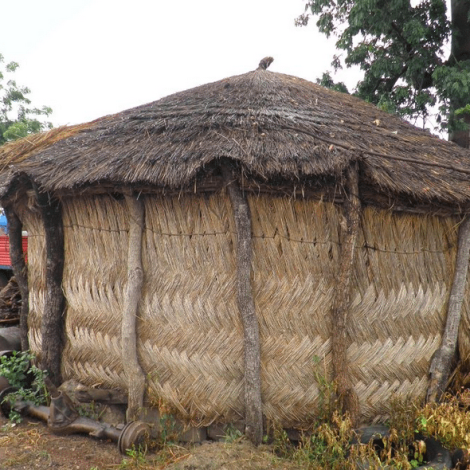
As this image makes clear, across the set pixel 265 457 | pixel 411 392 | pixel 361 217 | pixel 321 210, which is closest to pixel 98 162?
pixel 321 210

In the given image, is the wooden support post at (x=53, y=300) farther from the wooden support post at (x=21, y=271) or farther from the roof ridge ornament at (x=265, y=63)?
the roof ridge ornament at (x=265, y=63)

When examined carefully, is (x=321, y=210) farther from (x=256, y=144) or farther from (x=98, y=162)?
(x=98, y=162)

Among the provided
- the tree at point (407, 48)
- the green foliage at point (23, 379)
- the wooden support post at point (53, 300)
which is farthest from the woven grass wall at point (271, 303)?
the tree at point (407, 48)

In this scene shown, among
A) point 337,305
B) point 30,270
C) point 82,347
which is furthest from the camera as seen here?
point 30,270

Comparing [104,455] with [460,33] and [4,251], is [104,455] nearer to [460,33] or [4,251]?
[4,251]

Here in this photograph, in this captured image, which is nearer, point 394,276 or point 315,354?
point 315,354

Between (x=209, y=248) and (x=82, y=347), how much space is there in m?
1.93

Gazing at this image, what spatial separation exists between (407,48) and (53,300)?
839 centimetres

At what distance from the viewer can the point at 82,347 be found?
5406 mm

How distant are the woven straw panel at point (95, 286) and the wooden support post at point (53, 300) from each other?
0.22ft

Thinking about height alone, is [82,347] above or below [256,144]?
below

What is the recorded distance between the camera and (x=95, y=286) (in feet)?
17.3

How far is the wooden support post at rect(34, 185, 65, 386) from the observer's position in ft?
18.1

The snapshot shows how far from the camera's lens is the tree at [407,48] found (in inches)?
371
